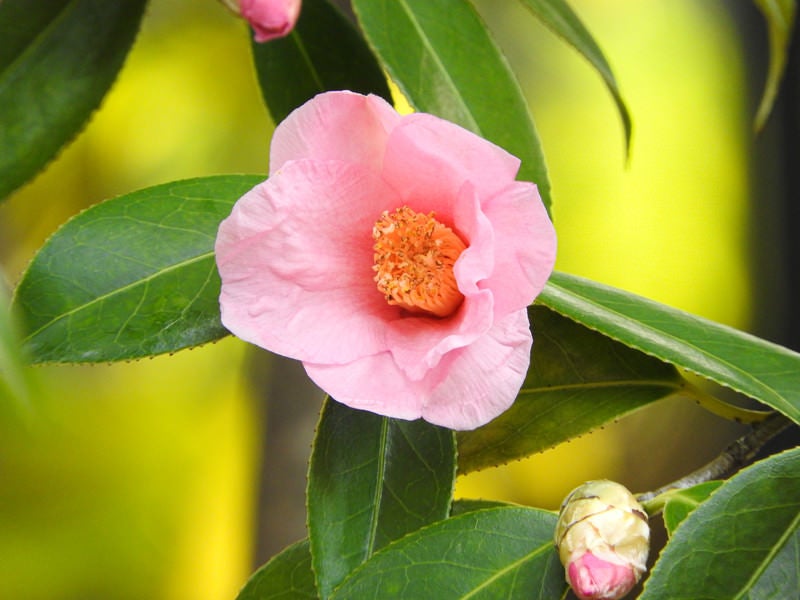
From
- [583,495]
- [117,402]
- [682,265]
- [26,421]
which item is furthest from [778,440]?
[26,421]

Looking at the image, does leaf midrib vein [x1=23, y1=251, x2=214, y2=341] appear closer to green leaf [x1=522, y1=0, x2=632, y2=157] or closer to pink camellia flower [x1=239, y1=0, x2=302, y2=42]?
pink camellia flower [x1=239, y1=0, x2=302, y2=42]

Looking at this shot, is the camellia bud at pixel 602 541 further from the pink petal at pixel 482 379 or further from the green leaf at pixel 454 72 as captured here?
the green leaf at pixel 454 72

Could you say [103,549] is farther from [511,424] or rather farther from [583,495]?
[583,495]

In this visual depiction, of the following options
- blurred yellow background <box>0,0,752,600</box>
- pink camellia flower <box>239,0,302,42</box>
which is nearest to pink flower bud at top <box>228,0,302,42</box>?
pink camellia flower <box>239,0,302,42</box>

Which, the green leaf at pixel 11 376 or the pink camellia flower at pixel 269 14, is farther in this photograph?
the pink camellia flower at pixel 269 14

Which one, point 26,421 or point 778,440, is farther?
point 778,440

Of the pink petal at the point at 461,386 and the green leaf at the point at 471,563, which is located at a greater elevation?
the pink petal at the point at 461,386

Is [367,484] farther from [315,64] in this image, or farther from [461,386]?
[315,64]

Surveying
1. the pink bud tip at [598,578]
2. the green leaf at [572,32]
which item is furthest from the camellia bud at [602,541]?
the green leaf at [572,32]
